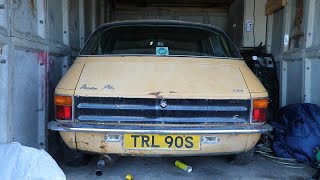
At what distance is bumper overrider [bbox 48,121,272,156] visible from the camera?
3145 mm

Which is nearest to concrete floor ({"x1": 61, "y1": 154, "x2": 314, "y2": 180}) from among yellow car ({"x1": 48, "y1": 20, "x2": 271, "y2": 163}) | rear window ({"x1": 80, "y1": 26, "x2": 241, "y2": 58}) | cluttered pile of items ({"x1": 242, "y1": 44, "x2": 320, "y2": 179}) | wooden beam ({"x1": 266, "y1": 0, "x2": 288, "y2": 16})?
cluttered pile of items ({"x1": 242, "y1": 44, "x2": 320, "y2": 179})

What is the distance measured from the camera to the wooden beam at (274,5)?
19.9ft

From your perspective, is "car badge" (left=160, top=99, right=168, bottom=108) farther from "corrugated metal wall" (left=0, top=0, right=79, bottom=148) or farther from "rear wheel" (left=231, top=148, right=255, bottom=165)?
"corrugated metal wall" (left=0, top=0, right=79, bottom=148)

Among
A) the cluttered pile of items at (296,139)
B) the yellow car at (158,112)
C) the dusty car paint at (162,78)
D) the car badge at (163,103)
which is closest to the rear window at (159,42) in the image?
the dusty car paint at (162,78)

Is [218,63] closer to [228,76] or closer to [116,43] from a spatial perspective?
[228,76]

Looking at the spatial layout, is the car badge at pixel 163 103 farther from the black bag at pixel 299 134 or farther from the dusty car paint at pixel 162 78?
the black bag at pixel 299 134

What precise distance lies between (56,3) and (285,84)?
12.5 feet

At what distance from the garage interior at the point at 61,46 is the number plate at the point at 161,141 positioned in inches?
26.6

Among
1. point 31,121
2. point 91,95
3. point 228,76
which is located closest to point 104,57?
point 91,95

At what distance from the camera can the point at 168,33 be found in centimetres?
425

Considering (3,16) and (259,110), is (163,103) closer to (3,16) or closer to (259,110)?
(259,110)

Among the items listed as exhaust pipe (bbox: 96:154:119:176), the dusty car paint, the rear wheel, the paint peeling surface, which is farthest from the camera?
the rear wheel

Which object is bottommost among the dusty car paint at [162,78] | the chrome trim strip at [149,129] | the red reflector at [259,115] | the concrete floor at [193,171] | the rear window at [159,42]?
the concrete floor at [193,171]

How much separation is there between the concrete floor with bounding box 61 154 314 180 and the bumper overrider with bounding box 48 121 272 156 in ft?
1.38
